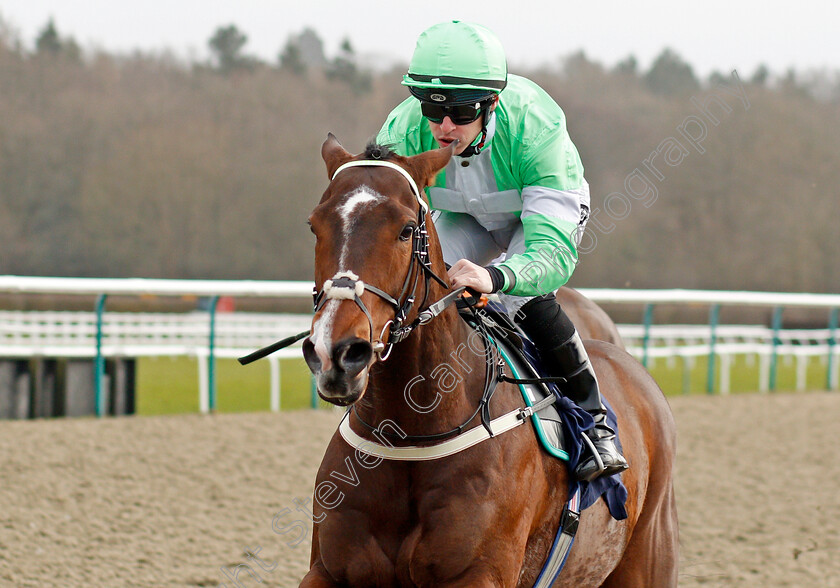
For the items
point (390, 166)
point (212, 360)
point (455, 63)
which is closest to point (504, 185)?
point (455, 63)

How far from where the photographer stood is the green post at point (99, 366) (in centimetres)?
799

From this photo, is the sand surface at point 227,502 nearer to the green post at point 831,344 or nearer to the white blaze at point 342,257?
the white blaze at point 342,257

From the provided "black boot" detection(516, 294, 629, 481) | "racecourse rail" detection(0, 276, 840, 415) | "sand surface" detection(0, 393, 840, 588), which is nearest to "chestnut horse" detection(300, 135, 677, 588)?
"black boot" detection(516, 294, 629, 481)

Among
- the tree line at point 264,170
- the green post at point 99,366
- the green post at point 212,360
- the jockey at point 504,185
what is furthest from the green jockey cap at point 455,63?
the tree line at point 264,170

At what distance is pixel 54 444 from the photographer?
7.09 meters

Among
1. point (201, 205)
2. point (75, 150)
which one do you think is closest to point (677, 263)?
point (201, 205)

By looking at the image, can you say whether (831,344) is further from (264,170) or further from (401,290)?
(264,170)

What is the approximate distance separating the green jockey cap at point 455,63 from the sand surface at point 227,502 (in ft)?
10.00

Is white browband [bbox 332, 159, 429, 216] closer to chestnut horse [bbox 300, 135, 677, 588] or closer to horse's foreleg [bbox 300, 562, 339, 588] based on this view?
chestnut horse [bbox 300, 135, 677, 588]

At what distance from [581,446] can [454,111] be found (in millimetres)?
1091

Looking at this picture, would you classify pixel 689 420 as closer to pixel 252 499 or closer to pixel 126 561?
pixel 252 499

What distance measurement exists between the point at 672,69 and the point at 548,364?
52.7m

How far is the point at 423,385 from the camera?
2.49m

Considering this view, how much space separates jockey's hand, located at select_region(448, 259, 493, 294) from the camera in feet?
8.05
